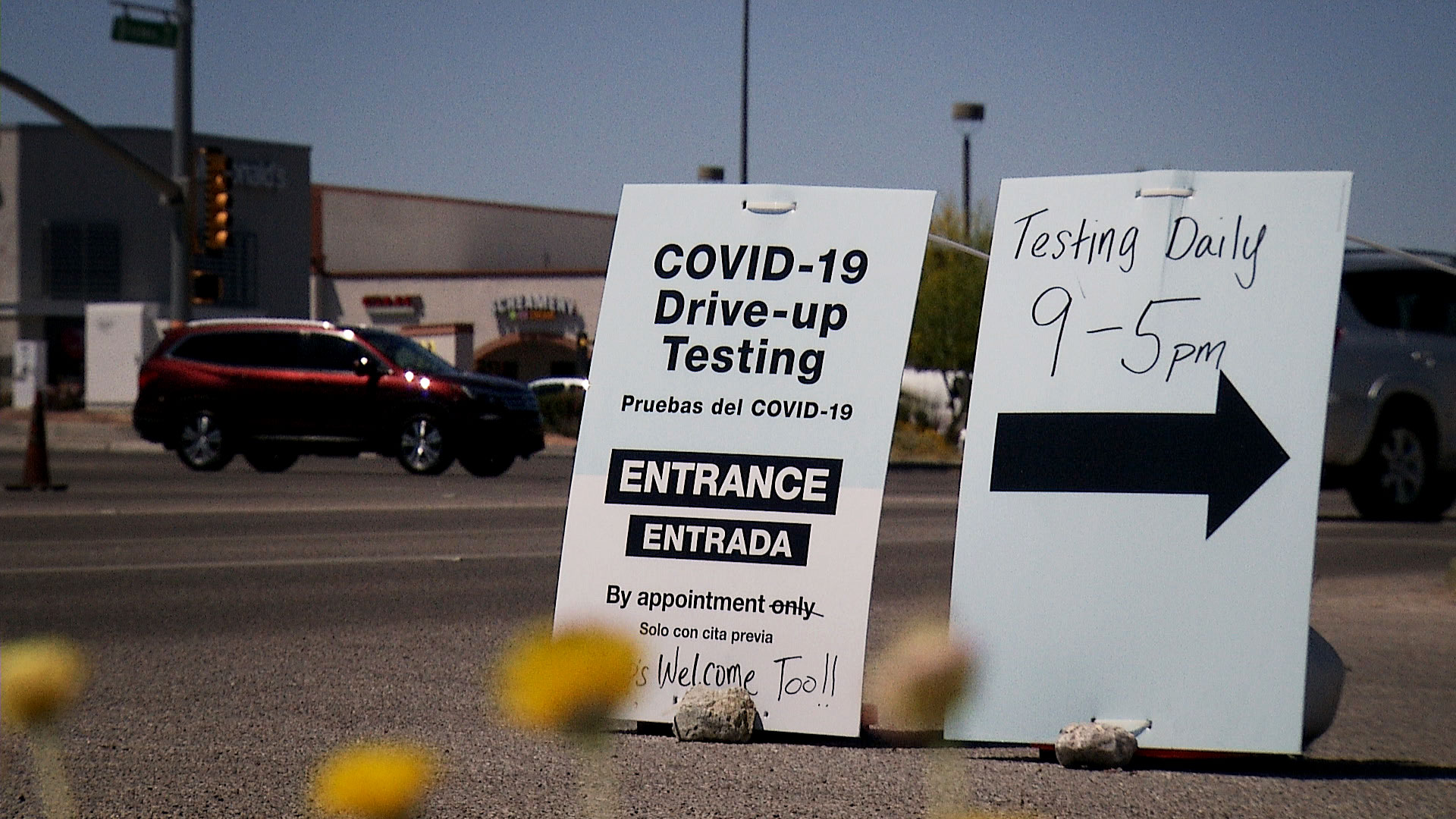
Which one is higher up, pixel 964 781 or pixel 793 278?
pixel 793 278

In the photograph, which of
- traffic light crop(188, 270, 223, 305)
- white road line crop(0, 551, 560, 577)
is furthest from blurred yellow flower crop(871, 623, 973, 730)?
traffic light crop(188, 270, 223, 305)

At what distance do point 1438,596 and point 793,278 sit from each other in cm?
589

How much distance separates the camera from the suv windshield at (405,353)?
20.3 m

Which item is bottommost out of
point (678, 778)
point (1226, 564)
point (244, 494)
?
point (244, 494)

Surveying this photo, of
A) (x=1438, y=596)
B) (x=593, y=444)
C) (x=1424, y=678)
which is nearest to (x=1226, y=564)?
(x=593, y=444)

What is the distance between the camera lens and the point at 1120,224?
469 centimetres

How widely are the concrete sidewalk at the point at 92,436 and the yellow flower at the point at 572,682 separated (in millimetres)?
23892

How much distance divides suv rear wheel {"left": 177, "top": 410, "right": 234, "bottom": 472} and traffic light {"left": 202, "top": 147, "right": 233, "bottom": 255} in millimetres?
5359

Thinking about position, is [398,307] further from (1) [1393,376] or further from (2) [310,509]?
(1) [1393,376]

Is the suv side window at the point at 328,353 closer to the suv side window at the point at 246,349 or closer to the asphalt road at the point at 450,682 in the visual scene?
the suv side window at the point at 246,349

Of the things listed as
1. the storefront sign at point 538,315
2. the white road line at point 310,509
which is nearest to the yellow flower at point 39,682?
the white road line at point 310,509

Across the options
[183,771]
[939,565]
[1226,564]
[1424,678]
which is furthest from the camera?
[939,565]

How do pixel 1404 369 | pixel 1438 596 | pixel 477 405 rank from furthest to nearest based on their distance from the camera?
pixel 477 405 < pixel 1404 369 < pixel 1438 596

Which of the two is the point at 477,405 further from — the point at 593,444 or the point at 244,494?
the point at 593,444
